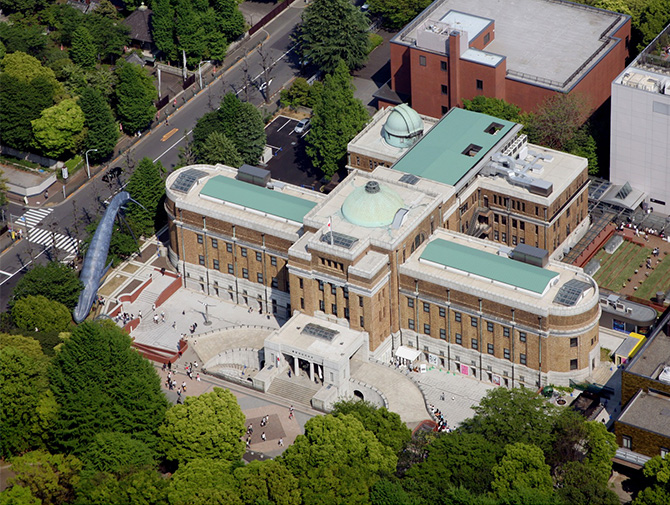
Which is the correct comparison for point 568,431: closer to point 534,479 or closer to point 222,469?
point 534,479

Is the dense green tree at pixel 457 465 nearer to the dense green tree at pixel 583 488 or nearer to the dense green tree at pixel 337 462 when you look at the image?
the dense green tree at pixel 337 462

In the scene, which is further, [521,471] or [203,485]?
[203,485]

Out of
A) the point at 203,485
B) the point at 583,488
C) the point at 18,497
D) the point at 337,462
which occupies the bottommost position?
the point at 583,488

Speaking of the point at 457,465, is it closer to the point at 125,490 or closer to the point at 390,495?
the point at 390,495

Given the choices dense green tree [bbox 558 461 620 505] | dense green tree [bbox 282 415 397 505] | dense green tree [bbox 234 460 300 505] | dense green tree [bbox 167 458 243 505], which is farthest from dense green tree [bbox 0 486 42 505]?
dense green tree [bbox 558 461 620 505]

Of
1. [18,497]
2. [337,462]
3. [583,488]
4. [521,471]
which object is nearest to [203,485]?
[337,462]

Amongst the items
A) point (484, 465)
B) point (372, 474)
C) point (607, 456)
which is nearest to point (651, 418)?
point (607, 456)
